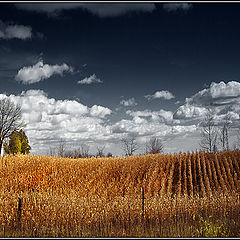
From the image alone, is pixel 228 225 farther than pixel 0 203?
No

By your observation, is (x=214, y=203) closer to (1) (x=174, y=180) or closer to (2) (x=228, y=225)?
(2) (x=228, y=225)

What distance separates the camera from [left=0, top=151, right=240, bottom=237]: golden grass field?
10824 millimetres

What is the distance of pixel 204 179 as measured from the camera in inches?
883

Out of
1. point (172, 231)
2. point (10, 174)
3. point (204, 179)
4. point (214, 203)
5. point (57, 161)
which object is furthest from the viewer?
point (57, 161)

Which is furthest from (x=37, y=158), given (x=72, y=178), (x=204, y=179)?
(x=204, y=179)

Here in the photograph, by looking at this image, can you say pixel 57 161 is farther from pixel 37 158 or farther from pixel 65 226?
pixel 65 226

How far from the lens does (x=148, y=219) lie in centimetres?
1234

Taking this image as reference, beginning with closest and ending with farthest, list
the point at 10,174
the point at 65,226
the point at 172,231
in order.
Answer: the point at 172,231, the point at 65,226, the point at 10,174

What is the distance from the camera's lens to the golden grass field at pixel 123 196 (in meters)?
10.8

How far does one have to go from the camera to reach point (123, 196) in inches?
774

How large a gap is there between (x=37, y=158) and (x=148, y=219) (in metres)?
16.9

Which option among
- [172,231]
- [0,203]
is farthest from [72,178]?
[172,231]

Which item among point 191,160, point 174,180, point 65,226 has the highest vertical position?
point 191,160

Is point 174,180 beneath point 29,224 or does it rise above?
above
